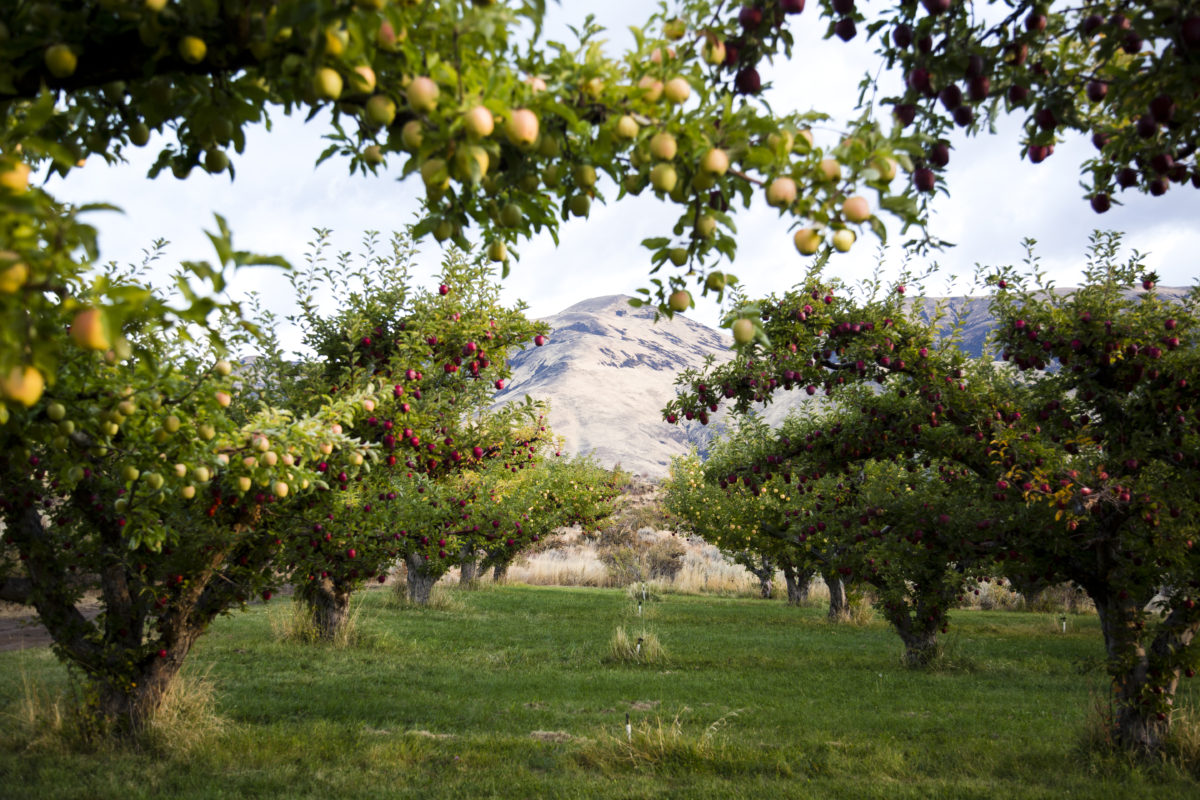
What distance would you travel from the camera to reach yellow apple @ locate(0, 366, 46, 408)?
134cm

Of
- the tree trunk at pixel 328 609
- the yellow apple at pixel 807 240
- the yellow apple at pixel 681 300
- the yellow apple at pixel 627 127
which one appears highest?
the yellow apple at pixel 627 127

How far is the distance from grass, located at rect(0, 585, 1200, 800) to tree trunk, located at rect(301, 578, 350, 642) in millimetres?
555

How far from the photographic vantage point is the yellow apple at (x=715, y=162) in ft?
5.87

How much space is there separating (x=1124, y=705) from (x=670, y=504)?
1909 centimetres

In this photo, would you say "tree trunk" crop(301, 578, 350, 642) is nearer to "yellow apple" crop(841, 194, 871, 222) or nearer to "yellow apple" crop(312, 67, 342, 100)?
"yellow apple" crop(312, 67, 342, 100)

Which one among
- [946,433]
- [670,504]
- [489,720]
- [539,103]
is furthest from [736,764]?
[670,504]

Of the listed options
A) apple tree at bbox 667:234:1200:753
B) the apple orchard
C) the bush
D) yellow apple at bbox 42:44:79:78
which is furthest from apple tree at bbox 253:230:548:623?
the bush

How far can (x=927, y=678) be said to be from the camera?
1142 cm

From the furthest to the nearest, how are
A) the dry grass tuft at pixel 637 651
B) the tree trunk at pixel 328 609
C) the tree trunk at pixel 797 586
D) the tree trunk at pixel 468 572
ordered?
the tree trunk at pixel 468 572 < the tree trunk at pixel 797 586 < the tree trunk at pixel 328 609 < the dry grass tuft at pixel 637 651

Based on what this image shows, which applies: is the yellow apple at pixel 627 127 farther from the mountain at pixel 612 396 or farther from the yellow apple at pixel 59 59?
the mountain at pixel 612 396

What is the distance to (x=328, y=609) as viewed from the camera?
43.7 ft

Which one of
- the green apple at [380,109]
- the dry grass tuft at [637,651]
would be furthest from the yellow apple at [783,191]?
the dry grass tuft at [637,651]

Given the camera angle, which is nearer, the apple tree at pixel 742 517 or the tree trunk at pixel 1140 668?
the tree trunk at pixel 1140 668

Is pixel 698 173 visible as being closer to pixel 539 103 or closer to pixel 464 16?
pixel 539 103
